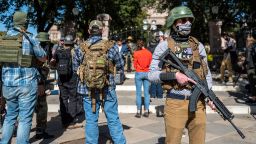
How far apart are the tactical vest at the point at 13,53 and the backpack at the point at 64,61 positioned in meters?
2.21

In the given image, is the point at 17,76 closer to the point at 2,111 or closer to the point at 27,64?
the point at 27,64

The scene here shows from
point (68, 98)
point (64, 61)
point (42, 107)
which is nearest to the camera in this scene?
point (42, 107)

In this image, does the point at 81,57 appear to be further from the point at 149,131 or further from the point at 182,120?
the point at 149,131

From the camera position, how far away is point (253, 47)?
29.3 feet

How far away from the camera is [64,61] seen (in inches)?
276

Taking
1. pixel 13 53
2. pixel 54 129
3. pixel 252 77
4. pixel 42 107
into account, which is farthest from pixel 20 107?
pixel 252 77

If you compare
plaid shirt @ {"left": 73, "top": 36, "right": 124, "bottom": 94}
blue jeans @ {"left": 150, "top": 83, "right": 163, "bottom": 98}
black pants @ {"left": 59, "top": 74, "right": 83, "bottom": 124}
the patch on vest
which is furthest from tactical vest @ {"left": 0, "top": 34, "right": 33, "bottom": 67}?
blue jeans @ {"left": 150, "top": 83, "right": 163, "bottom": 98}

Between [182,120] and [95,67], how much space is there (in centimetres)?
162

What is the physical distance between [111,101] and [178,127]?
1.54 metres

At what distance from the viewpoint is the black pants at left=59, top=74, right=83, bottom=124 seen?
7246 mm

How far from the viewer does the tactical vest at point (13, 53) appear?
4.69 m

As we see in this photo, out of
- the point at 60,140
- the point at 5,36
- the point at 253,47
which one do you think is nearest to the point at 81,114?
the point at 60,140

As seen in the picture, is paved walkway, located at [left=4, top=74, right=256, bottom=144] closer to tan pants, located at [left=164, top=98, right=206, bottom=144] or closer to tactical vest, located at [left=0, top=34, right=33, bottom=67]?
tactical vest, located at [left=0, top=34, right=33, bottom=67]

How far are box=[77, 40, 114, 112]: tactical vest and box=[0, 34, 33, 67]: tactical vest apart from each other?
0.77 metres
